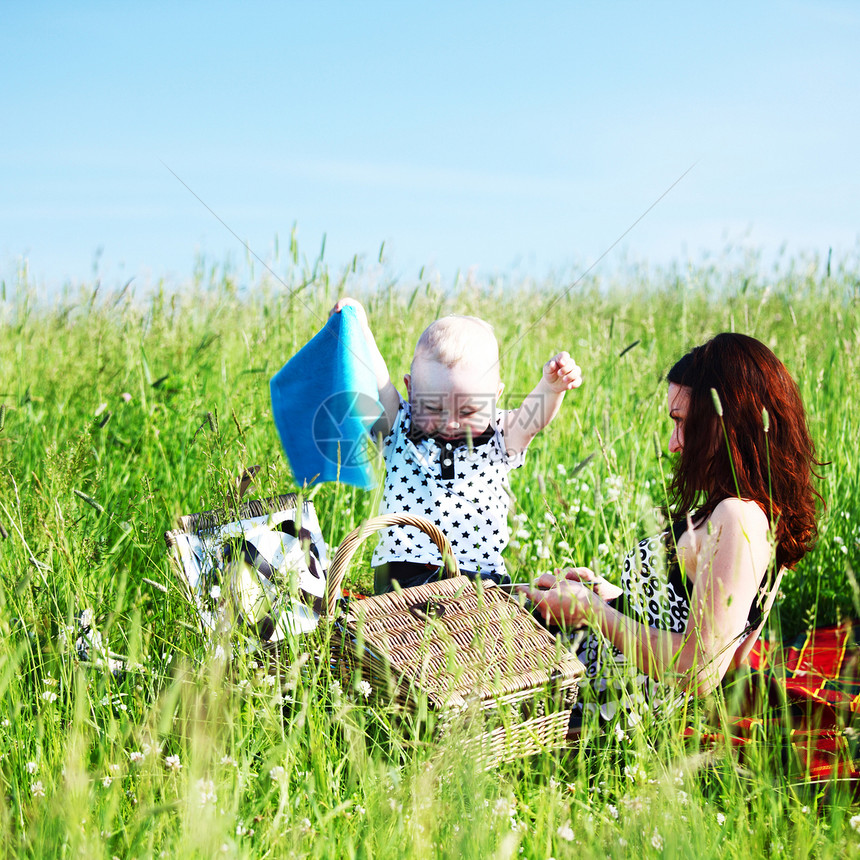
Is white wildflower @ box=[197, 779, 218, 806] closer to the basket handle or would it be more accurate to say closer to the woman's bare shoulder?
the basket handle

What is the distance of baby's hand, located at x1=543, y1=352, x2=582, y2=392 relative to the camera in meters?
2.33

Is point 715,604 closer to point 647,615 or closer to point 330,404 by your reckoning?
point 647,615

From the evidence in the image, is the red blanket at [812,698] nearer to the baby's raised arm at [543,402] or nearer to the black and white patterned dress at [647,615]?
the black and white patterned dress at [647,615]

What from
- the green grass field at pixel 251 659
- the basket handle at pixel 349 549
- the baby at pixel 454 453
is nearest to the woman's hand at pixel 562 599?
the green grass field at pixel 251 659

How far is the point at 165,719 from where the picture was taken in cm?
108

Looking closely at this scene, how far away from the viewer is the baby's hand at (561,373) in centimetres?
233

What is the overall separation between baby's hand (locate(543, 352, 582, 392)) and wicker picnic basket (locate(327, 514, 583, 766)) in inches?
27.5

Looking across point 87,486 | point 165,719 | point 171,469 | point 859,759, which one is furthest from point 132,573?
point 859,759

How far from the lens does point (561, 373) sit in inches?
92.8

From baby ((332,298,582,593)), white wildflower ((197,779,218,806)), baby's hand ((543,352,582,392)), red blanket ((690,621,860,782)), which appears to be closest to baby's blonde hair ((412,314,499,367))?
baby ((332,298,582,593))

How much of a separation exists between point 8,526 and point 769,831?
207 centimetres

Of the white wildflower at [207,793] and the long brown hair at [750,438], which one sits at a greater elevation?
the long brown hair at [750,438]

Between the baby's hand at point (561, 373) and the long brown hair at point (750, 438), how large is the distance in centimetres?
38

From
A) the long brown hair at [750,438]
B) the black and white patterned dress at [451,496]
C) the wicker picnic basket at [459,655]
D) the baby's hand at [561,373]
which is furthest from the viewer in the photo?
the black and white patterned dress at [451,496]
